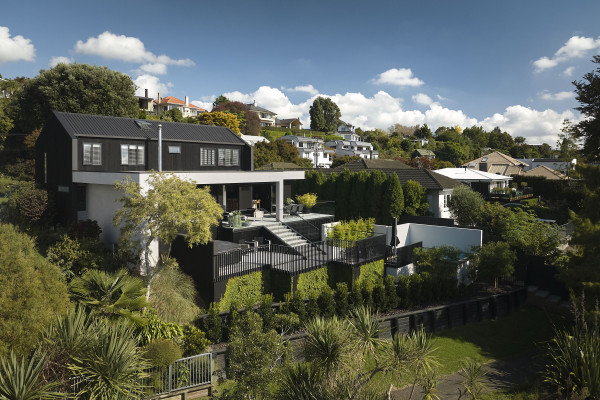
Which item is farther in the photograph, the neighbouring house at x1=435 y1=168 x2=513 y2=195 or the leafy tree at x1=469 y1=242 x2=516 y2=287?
the neighbouring house at x1=435 y1=168 x2=513 y2=195

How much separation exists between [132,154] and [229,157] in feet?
22.9

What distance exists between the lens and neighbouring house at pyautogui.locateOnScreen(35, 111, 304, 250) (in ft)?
65.0

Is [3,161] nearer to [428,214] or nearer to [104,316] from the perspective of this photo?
[104,316]

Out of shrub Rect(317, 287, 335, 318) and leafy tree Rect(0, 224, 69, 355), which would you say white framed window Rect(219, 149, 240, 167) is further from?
leafy tree Rect(0, 224, 69, 355)

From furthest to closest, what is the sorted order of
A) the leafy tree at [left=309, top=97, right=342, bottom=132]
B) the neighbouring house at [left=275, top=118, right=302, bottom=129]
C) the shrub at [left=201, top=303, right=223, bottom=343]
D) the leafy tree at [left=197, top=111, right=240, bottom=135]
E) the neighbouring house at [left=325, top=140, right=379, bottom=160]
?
1. the neighbouring house at [left=275, top=118, right=302, bottom=129]
2. the leafy tree at [left=309, top=97, right=342, bottom=132]
3. the neighbouring house at [left=325, top=140, right=379, bottom=160]
4. the leafy tree at [left=197, top=111, right=240, bottom=135]
5. the shrub at [left=201, top=303, right=223, bottom=343]

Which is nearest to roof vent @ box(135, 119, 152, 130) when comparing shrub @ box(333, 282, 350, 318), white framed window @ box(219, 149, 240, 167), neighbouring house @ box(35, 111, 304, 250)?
neighbouring house @ box(35, 111, 304, 250)

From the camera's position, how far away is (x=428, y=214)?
97.3ft

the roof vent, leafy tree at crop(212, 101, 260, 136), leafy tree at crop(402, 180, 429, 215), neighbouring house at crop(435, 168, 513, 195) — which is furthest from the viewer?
leafy tree at crop(212, 101, 260, 136)

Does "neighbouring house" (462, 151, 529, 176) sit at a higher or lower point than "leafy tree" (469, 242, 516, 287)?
higher

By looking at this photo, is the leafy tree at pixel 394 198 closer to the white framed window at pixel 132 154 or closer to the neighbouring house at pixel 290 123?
the white framed window at pixel 132 154

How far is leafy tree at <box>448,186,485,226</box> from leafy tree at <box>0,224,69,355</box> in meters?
25.0

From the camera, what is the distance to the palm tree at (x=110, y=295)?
12062 millimetres

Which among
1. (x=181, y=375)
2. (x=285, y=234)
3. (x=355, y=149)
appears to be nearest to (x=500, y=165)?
(x=355, y=149)

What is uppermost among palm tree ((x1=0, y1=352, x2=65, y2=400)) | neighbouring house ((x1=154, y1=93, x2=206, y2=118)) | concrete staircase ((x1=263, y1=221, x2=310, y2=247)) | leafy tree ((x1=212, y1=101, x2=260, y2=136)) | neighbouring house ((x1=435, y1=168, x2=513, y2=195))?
neighbouring house ((x1=154, y1=93, x2=206, y2=118))
